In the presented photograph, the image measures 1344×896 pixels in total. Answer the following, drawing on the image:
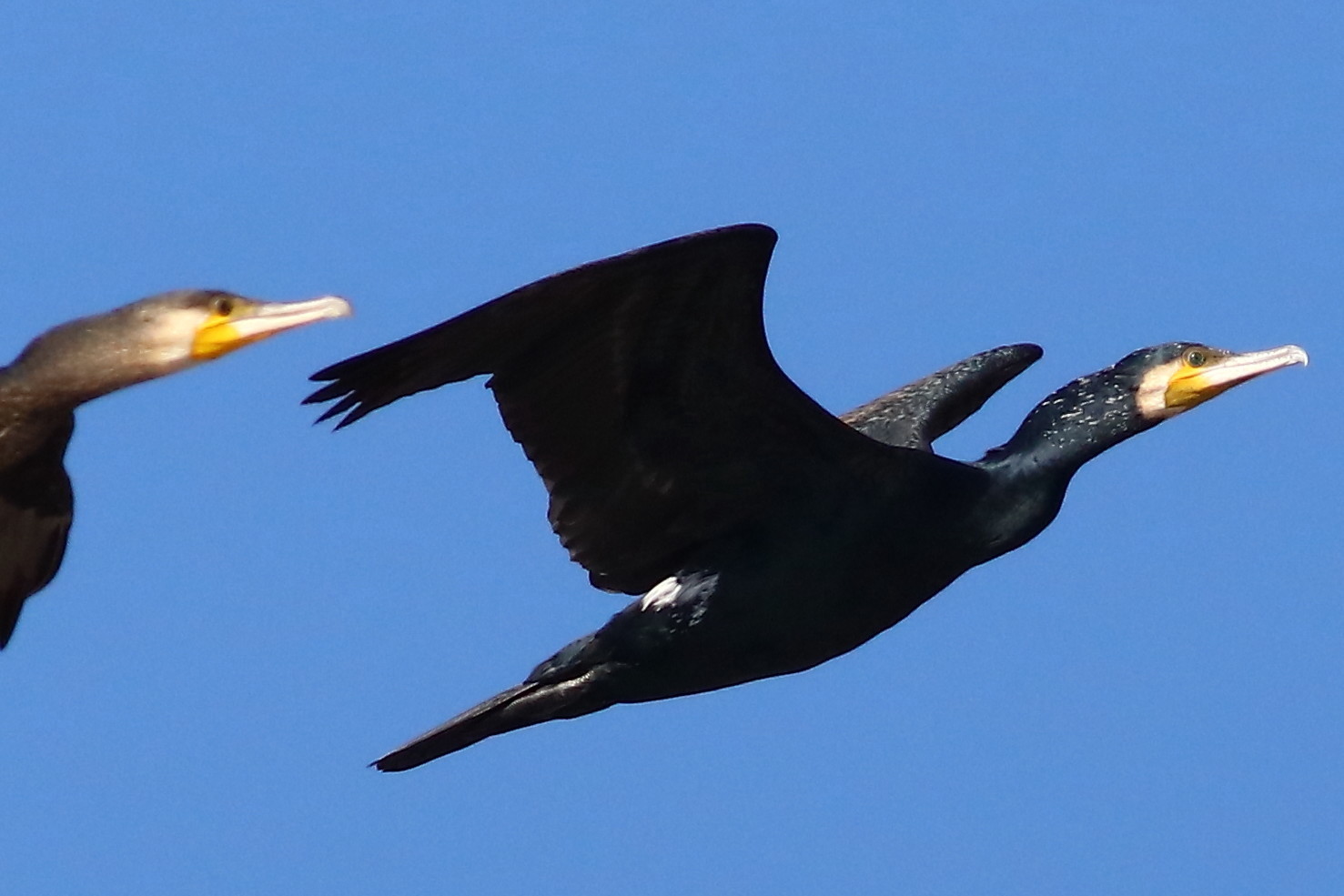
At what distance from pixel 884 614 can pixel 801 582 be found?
28 cm

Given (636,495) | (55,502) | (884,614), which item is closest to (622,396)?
(636,495)

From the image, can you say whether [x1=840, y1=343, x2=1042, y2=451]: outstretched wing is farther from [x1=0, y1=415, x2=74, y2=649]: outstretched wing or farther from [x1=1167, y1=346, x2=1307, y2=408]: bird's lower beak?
[x1=0, y1=415, x2=74, y2=649]: outstretched wing

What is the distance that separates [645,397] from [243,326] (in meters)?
1.19

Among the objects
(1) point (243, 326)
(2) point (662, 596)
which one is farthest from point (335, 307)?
(2) point (662, 596)

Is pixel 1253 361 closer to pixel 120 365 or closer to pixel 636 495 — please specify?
pixel 636 495

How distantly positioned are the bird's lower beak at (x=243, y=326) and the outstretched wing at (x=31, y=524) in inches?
37.3

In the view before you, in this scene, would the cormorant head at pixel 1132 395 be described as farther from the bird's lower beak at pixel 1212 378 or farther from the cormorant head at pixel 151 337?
the cormorant head at pixel 151 337

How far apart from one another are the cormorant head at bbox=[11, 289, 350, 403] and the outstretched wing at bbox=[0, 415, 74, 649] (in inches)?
25.0

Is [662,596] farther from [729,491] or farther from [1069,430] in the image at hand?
[1069,430]

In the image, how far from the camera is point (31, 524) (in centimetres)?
1005

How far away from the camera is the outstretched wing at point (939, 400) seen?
1124cm

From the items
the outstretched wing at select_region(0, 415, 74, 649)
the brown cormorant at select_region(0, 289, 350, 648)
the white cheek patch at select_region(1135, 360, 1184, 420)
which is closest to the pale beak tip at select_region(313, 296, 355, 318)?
the brown cormorant at select_region(0, 289, 350, 648)

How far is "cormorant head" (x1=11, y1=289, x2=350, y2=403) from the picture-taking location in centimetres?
891

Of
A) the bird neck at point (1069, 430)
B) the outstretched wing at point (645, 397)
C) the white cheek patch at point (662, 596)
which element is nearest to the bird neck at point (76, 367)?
the outstretched wing at point (645, 397)
